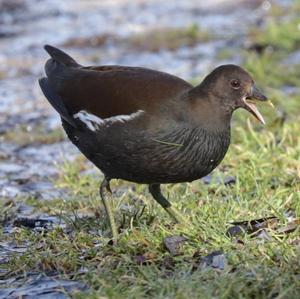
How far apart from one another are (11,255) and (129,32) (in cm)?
764

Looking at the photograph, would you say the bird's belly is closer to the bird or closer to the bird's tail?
the bird

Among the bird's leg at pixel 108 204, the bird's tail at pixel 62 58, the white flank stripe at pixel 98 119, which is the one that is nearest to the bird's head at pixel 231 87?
the white flank stripe at pixel 98 119

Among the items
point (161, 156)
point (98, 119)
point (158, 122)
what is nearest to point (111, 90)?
point (98, 119)

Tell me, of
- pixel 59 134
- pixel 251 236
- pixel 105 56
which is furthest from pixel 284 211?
pixel 105 56

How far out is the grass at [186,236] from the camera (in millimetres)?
4246

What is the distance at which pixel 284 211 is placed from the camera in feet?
17.5

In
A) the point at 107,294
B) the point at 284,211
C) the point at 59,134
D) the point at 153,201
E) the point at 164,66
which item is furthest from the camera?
the point at 164,66

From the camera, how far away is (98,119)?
17.0ft

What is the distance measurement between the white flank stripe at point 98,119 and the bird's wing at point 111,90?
2cm

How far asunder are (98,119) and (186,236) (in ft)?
2.69

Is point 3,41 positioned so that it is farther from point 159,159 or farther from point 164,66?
point 159,159

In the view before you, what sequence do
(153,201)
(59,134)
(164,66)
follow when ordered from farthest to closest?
(164,66)
(59,134)
(153,201)

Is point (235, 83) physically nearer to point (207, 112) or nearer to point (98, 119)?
point (207, 112)

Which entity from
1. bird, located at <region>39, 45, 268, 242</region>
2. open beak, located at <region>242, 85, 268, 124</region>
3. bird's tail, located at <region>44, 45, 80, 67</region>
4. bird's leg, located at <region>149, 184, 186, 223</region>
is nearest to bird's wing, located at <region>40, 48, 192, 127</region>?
bird, located at <region>39, 45, 268, 242</region>
